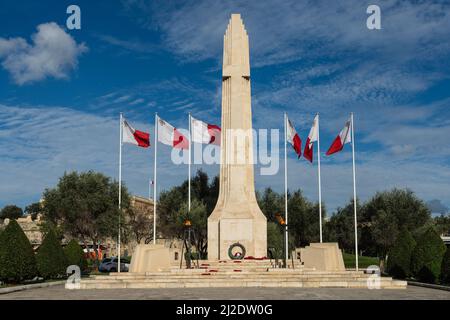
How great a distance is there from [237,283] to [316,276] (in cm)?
413

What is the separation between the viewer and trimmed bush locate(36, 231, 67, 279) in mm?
27172

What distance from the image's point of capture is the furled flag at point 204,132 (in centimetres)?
3472

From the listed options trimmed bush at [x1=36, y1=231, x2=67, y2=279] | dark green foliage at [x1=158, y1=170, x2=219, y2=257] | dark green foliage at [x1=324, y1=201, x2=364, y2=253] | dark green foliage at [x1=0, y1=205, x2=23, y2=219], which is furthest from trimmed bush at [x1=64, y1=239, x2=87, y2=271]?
dark green foliage at [x1=0, y1=205, x2=23, y2=219]

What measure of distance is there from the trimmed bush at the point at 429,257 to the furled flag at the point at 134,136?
16277mm

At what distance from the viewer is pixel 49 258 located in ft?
90.4

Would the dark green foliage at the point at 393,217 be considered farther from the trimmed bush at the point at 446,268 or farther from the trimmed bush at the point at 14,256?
the trimmed bush at the point at 14,256

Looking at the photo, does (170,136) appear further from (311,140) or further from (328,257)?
(328,257)

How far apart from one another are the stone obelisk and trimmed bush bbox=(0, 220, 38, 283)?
1304 centimetres

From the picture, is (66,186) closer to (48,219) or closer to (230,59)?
(48,219)

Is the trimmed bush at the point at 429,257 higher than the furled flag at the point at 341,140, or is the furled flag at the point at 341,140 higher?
the furled flag at the point at 341,140

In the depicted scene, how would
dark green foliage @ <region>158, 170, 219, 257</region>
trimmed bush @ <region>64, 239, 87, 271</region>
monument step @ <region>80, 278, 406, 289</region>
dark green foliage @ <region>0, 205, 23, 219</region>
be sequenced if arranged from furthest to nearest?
dark green foliage @ <region>0, 205, 23, 219</region> → dark green foliage @ <region>158, 170, 219, 257</region> → trimmed bush @ <region>64, 239, 87, 271</region> → monument step @ <region>80, 278, 406, 289</region>

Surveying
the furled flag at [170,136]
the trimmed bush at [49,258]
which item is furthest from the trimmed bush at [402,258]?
the trimmed bush at [49,258]

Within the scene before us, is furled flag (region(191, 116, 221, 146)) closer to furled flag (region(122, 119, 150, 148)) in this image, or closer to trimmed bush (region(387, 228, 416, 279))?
furled flag (region(122, 119, 150, 148))

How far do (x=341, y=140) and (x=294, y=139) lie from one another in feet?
10.2
